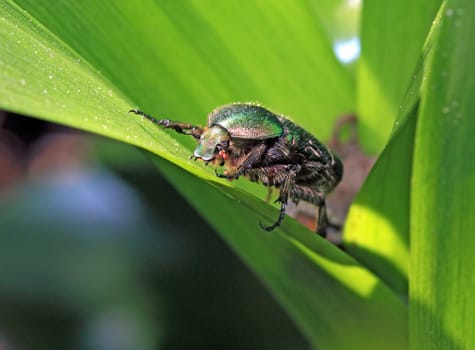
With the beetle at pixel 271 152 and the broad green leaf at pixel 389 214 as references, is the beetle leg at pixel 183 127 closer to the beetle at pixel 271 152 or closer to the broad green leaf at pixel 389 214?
the beetle at pixel 271 152

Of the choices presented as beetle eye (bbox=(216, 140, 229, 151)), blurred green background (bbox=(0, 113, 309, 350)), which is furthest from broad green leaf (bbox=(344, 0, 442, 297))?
blurred green background (bbox=(0, 113, 309, 350))

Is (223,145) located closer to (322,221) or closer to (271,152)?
(271,152)

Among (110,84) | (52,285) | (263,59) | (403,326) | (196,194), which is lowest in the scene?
(52,285)

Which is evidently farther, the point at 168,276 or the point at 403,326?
the point at 168,276

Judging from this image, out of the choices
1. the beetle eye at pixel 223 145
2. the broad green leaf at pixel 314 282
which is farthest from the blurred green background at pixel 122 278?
the beetle eye at pixel 223 145

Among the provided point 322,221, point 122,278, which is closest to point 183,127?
point 322,221

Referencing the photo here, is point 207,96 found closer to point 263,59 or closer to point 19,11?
point 263,59

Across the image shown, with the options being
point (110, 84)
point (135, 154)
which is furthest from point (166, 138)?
point (135, 154)

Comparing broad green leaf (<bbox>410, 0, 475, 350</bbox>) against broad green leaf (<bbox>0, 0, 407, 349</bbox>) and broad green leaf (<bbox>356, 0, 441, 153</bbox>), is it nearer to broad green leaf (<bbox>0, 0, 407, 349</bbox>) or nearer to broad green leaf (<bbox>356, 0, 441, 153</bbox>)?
broad green leaf (<bbox>0, 0, 407, 349</bbox>)
